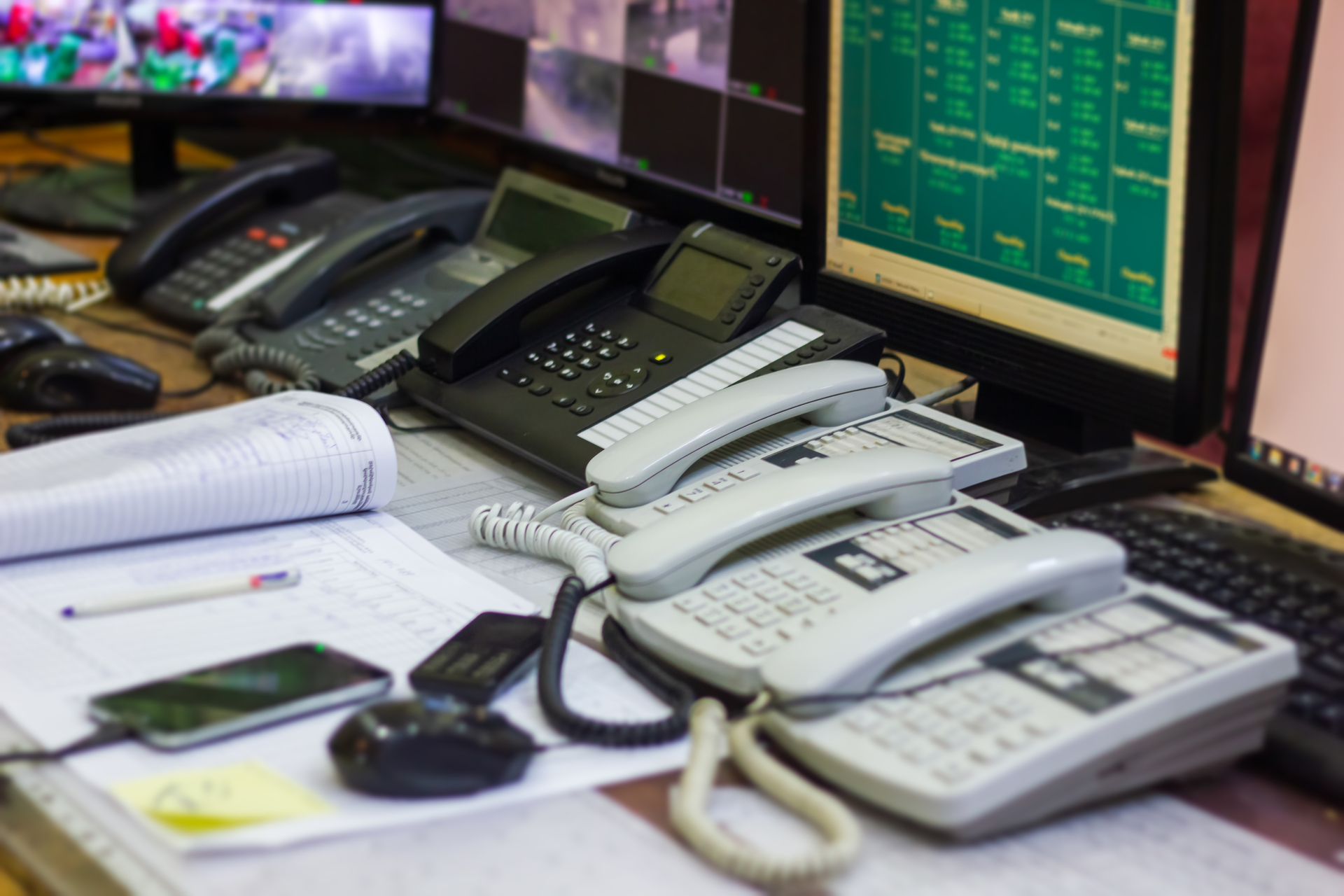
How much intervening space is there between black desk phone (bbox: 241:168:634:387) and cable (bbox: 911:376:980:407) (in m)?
0.32

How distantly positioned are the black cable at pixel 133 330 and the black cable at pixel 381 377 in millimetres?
293

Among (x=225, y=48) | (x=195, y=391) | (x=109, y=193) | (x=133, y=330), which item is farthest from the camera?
(x=109, y=193)

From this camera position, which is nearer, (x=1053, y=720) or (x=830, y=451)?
(x=1053, y=720)

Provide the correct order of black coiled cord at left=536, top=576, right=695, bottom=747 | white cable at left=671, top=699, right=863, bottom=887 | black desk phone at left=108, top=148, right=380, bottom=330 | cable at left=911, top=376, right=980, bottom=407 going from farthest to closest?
1. black desk phone at left=108, top=148, right=380, bottom=330
2. cable at left=911, top=376, right=980, bottom=407
3. black coiled cord at left=536, top=576, right=695, bottom=747
4. white cable at left=671, top=699, right=863, bottom=887

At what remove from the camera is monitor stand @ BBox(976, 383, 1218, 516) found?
85cm

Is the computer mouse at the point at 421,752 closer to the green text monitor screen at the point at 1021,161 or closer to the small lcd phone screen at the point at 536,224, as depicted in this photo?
the green text monitor screen at the point at 1021,161

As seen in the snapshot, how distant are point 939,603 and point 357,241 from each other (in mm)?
773

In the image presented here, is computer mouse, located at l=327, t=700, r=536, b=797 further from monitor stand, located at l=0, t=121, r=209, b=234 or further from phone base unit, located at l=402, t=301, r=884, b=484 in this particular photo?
monitor stand, located at l=0, t=121, r=209, b=234

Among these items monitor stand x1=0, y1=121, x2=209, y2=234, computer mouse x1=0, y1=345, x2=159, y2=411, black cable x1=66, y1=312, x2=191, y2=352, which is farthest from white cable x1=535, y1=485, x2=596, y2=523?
monitor stand x1=0, y1=121, x2=209, y2=234

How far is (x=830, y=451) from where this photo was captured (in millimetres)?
825

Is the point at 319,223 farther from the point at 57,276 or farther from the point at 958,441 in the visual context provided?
the point at 958,441

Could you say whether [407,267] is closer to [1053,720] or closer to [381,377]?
[381,377]

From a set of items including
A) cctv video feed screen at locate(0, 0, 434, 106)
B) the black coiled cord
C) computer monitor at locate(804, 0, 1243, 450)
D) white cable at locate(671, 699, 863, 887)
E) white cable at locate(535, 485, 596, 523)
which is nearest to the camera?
white cable at locate(671, 699, 863, 887)

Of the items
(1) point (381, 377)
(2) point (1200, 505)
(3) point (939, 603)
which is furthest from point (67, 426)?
(2) point (1200, 505)
